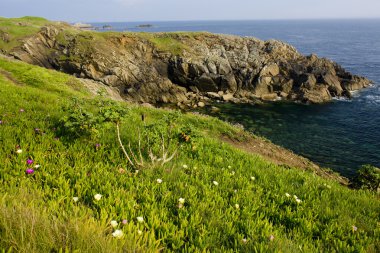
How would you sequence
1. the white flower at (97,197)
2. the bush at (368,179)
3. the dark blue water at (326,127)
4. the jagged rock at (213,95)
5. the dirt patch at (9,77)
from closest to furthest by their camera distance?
the white flower at (97,197), the bush at (368,179), the dirt patch at (9,77), the dark blue water at (326,127), the jagged rock at (213,95)

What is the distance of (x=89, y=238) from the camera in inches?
122

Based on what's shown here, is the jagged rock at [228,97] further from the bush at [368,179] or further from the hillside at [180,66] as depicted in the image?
the bush at [368,179]

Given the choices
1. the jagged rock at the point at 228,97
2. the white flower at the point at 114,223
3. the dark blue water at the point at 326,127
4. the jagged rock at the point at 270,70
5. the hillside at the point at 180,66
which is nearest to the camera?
the white flower at the point at 114,223

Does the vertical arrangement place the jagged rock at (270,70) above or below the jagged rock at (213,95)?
above

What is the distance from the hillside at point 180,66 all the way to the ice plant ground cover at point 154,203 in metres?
41.6

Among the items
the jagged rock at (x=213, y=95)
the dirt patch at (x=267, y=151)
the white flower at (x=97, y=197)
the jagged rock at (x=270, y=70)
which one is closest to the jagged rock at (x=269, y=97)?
the jagged rock at (x=270, y=70)

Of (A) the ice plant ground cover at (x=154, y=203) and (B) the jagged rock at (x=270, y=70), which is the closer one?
(A) the ice plant ground cover at (x=154, y=203)

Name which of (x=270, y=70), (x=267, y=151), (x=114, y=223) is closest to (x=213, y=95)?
(x=270, y=70)

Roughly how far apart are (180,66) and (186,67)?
1323 millimetres

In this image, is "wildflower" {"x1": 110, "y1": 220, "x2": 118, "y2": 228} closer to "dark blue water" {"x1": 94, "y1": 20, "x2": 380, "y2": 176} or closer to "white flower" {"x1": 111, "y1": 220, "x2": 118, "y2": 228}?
"white flower" {"x1": 111, "y1": 220, "x2": 118, "y2": 228}

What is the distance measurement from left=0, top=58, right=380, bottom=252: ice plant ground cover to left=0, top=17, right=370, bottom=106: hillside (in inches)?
1637

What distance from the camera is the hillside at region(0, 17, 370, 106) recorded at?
52188mm

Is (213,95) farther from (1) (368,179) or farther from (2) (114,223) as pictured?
(2) (114,223)

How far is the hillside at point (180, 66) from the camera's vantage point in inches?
2055
